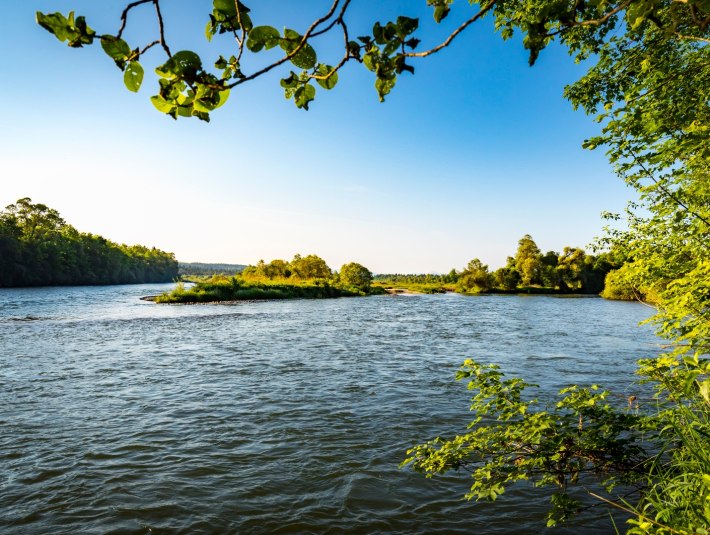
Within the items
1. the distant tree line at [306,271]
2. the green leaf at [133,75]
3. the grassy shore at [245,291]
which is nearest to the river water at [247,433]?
the green leaf at [133,75]

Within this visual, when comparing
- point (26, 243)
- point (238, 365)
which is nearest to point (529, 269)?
point (238, 365)

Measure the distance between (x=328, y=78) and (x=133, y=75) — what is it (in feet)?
2.47

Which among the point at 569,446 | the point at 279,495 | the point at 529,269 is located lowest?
the point at 279,495

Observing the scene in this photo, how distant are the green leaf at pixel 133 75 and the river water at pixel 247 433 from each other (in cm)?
547

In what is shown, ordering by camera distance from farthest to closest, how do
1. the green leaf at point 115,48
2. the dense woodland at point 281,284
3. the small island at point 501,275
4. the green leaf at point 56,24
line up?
the small island at point 501,275, the dense woodland at point 281,284, the green leaf at point 115,48, the green leaf at point 56,24

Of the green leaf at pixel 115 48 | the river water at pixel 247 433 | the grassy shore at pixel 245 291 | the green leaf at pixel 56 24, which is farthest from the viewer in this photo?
the grassy shore at pixel 245 291

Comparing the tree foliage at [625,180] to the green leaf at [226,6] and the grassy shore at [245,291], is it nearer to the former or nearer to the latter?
the green leaf at [226,6]

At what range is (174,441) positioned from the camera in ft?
24.9

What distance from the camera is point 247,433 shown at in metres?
8.02

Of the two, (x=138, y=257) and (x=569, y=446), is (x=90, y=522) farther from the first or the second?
(x=138, y=257)

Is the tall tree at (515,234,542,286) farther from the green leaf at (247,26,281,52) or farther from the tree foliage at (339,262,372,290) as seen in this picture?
the green leaf at (247,26,281,52)

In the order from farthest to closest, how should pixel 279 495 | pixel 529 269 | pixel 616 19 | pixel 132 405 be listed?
pixel 529 269, pixel 132 405, pixel 616 19, pixel 279 495

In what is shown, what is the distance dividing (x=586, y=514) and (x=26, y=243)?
357 feet

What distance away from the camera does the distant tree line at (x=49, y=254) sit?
80.4m
